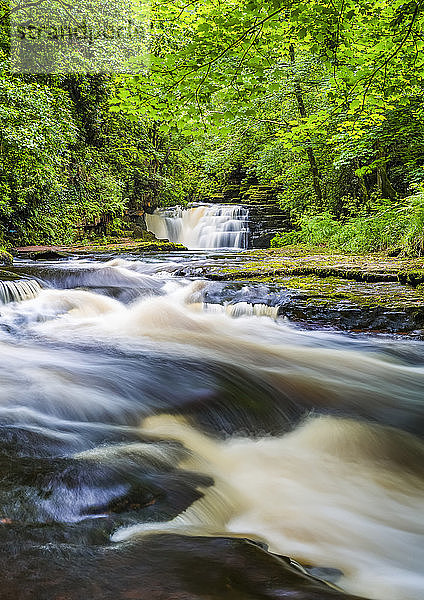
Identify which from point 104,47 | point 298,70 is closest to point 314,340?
point 298,70

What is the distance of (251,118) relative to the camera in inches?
445

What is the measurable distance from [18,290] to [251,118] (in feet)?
26.6

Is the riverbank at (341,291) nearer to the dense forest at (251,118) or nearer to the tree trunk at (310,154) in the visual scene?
the dense forest at (251,118)

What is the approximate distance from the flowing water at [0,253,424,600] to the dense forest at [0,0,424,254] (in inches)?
97.7

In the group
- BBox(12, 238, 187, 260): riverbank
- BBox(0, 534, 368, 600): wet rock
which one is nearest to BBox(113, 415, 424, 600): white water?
BBox(0, 534, 368, 600): wet rock

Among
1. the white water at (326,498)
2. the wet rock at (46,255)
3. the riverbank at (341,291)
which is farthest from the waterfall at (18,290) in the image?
the white water at (326,498)

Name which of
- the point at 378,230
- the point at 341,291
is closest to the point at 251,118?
the point at 378,230

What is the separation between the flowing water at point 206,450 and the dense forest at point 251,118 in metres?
2.48

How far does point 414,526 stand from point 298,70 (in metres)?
13.7

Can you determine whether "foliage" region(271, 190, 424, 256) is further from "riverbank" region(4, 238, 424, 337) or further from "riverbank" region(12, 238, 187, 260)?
"riverbank" region(12, 238, 187, 260)

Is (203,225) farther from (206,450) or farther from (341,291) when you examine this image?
(206,450)

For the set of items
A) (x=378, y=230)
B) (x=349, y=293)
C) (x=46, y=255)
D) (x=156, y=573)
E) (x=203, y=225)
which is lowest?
(x=156, y=573)

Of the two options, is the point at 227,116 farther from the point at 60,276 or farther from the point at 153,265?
the point at 153,265

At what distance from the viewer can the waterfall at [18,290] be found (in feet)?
19.8
